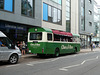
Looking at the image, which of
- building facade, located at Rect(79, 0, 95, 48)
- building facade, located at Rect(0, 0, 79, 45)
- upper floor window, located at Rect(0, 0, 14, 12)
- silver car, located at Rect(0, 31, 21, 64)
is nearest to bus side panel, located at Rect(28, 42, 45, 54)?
silver car, located at Rect(0, 31, 21, 64)

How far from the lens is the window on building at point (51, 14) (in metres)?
21.4

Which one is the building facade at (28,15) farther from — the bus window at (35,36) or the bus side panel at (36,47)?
the bus side panel at (36,47)

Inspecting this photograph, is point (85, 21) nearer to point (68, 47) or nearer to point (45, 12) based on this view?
point (45, 12)

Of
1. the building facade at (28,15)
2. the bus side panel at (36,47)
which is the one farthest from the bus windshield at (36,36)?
the building facade at (28,15)

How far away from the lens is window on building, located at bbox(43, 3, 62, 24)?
842 inches

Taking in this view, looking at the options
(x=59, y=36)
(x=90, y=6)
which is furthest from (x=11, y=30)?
(x=90, y=6)

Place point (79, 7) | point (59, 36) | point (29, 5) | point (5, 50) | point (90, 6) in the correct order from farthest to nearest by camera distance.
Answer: point (90, 6), point (79, 7), point (29, 5), point (59, 36), point (5, 50)

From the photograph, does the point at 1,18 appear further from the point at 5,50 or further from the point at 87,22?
the point at 87,22

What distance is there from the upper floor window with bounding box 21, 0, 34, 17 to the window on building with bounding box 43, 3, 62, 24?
9.86ft

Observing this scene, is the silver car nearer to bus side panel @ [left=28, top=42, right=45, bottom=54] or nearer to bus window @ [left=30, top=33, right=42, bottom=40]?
bus side panel @ [left=28, top=42, right=45, bottom=54]

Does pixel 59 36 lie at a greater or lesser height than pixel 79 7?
lesser

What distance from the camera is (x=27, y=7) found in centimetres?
1806

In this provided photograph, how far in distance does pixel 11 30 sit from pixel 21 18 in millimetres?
1887

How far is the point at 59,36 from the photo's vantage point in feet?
52.0
